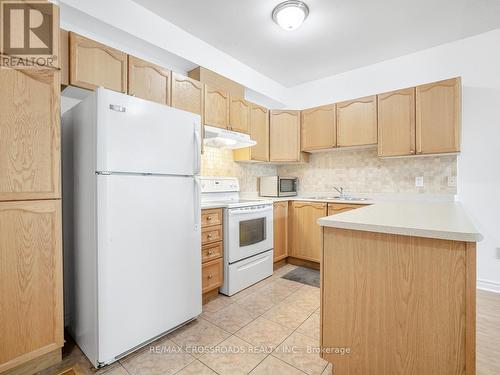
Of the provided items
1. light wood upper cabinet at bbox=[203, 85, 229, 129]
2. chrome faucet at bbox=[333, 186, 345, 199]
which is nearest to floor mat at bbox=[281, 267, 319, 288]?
chrome faucet at bbox=[333, 186, 345, 199]

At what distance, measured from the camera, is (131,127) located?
1.53m

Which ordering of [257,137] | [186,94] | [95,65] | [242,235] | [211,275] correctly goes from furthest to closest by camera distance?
[257,137]
[242,235]
[186,94]
[211,275]
[95,65]

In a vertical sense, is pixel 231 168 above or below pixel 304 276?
above

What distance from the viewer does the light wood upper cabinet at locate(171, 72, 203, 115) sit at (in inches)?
91.7

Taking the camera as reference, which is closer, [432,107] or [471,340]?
[471,340]

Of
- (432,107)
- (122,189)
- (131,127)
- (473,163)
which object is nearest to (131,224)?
(122,189)

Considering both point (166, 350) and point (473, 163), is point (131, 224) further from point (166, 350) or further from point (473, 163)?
point (473, 163)

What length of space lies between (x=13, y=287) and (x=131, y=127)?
1.06 m

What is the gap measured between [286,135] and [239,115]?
0.85 metres

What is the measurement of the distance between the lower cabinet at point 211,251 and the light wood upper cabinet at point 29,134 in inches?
44.6

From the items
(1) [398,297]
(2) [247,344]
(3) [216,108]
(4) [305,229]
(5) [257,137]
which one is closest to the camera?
(1) [398,297]

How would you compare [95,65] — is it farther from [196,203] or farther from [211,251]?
[211,251]

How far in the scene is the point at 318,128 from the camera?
11.3 feet

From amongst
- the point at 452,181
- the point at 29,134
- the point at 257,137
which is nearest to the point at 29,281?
the point at 29,134
